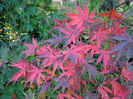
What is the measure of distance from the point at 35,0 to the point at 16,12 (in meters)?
0.30

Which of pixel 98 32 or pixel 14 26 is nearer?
pixel 98 32

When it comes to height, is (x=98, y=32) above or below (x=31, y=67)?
above

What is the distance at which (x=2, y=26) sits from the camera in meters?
2.46

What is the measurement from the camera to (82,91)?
1338mm

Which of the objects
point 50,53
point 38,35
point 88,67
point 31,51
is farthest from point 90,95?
point 38,35

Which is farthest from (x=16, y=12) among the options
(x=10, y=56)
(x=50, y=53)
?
(x=50, y=53)

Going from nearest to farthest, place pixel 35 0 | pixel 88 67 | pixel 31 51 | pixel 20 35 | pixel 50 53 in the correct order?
pixel 88 67
pixel 50 53
pixel 31 51
pixel 35 0
pixel 20 35

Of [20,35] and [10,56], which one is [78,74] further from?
[20,35]

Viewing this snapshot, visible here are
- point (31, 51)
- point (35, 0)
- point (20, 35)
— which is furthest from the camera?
point (20, 35)

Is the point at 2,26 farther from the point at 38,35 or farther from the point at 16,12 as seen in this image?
the point at 38,35

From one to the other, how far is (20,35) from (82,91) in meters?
1.38

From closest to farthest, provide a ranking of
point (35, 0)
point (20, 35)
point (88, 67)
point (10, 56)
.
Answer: point (88, 67) → point (10, 56) → point (35, 0) → point (20, 35)


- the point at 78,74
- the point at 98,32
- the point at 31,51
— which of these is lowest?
the point at 78,74

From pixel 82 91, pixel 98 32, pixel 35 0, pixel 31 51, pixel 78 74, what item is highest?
pixel 35 0
